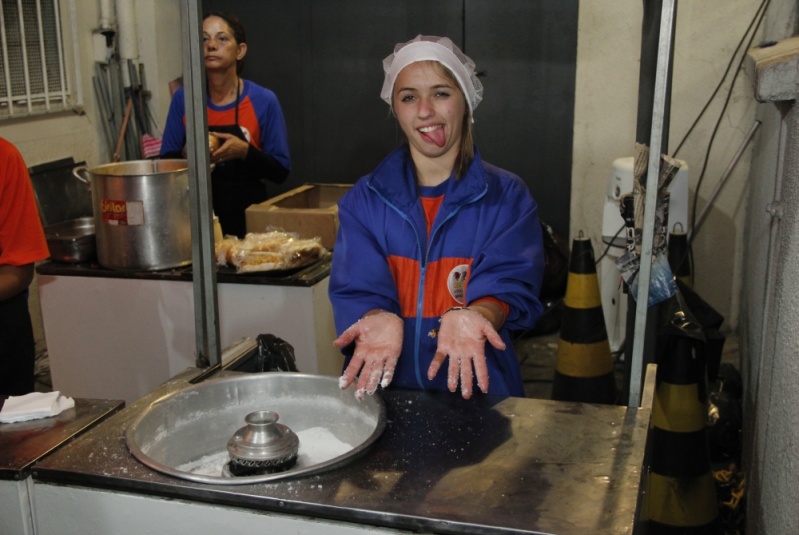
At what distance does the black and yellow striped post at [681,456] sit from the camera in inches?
105

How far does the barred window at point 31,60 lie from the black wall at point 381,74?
1243mm

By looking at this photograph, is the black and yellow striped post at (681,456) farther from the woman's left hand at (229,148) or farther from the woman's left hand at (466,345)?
the woman's left hand at (229,148)

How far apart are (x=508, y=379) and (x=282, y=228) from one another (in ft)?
5.33

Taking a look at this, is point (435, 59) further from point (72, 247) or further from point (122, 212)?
point (72, 247)

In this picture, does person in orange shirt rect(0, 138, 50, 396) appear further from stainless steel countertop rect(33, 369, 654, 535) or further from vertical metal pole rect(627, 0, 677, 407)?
vertical metal pole rect(627, 0, 677, 407)

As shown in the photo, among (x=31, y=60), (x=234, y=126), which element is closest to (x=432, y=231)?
(x=234, y=126)

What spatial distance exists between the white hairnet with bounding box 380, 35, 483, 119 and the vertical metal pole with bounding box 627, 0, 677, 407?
546 millimetres

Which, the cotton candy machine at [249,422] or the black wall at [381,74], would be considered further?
the black wall at [381,74]

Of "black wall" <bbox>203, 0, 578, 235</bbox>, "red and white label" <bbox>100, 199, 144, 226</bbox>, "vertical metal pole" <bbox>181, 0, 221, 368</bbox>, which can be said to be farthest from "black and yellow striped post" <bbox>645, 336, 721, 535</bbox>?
"black wall" <bbox>203, 0, 578, 235</bbox>

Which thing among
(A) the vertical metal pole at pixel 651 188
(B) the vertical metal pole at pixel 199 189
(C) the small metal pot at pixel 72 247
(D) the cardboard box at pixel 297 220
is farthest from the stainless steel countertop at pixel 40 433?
(D) the cardboard box at pixel 297 220

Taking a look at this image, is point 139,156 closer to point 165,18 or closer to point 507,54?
point 165,18

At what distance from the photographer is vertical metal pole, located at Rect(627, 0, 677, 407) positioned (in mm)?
1409

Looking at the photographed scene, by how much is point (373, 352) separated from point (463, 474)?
Answer: 0.98 ft

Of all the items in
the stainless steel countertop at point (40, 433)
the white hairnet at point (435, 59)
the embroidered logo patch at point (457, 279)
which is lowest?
the stainless steel countertop at point (40, 433)
